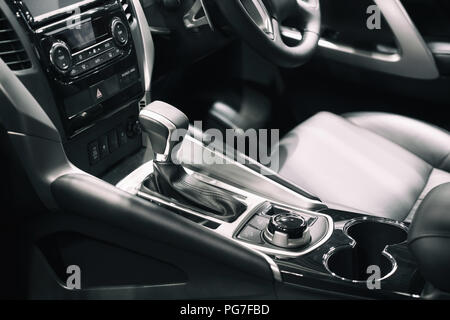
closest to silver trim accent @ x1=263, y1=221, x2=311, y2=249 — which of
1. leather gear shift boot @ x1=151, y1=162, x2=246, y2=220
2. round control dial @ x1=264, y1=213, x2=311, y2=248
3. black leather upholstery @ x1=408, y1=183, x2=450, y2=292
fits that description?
round control dial @ x1=264, y1=213, x2=311, y2=248

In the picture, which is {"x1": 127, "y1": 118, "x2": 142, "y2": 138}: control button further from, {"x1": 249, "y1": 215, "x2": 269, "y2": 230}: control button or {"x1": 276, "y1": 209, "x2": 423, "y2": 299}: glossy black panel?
{"x1": 276, "y1": 209, "x2": 423, "y2": 299}: glossy black panel

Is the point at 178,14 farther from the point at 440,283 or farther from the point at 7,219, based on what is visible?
the point at 440,283

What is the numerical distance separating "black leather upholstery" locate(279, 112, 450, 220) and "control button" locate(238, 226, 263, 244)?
0.60 ft

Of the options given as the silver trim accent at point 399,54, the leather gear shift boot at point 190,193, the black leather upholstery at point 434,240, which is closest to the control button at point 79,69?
the leather gear shift boot at point 190,193

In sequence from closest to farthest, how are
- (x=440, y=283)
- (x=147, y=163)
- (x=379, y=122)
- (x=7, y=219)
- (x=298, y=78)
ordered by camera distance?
(x=440, y=283)
(x=7, y=219)
(x=147, y=163)
(x=379, y=122)
(x=298, y=78)

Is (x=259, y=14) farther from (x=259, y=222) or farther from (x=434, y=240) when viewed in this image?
(x=434, y=240)

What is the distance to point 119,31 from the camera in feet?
3.71

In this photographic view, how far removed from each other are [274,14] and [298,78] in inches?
23.5

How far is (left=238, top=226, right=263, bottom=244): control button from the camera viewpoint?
3.31 ft

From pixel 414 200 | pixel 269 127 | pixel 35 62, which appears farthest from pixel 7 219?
pixel 269 127

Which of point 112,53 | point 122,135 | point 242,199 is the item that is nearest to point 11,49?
point 112,53

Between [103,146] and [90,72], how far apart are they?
0.54 ft

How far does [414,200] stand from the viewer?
126cm

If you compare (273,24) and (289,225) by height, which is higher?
(273,24)
